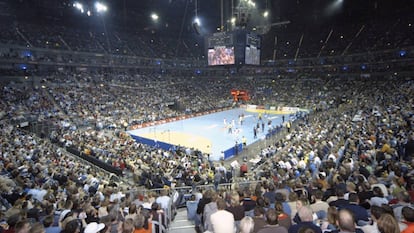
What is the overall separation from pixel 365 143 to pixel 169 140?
17.0m

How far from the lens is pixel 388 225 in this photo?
2992 millimetres

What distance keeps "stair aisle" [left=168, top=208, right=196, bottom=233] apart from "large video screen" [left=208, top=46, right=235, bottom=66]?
18239mm

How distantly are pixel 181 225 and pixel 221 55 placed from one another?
1978cm

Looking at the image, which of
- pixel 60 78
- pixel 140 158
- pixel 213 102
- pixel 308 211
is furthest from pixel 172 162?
pixel 213 102

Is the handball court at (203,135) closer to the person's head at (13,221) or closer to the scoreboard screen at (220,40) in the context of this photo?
the scoreboard screen at (220,40)

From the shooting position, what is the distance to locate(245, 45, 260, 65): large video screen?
23.7 metres

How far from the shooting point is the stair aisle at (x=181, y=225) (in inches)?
237

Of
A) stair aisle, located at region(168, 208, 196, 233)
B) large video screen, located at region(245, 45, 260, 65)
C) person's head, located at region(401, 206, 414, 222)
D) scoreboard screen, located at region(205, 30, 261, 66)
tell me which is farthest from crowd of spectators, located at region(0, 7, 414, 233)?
scoreboard screen, located at region(205, 30, 261, 66)

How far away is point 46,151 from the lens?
14234mm

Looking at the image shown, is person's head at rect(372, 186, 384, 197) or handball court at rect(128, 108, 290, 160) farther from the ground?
handball court at rect(128, 108, 290, 160)

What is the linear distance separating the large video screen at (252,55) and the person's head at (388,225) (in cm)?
2163

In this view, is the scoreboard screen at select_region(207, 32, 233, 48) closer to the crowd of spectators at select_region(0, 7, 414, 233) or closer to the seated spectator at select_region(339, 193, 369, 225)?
the crowd of spectators at select_region(0, 7, 414, 233)

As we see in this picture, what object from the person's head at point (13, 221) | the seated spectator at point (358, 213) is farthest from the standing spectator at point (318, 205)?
the person's head at point (13, 221)

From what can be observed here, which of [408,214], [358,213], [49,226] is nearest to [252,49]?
[358,213]
